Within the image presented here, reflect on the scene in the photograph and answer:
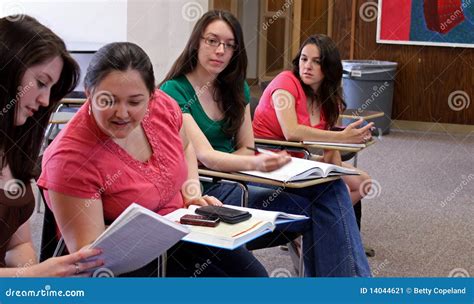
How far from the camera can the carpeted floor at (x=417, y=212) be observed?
3.51 metres

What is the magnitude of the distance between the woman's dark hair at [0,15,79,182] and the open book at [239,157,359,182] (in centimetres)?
94

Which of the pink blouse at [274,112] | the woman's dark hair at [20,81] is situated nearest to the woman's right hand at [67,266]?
the woman's dark hair at [20,81]

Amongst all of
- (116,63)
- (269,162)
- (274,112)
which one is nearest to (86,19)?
(274,112)

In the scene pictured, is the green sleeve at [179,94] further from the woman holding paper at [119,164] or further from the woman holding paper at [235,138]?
the woman holding paper at [119,164]

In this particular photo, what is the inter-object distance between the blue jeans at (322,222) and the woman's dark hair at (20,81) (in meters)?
1.04

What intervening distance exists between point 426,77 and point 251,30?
3.81m

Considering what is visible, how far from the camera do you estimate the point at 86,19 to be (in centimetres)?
582

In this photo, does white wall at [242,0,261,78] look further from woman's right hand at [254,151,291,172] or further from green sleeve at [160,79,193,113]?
woman's right hand at [254,151,291,172]

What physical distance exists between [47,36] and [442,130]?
628cm

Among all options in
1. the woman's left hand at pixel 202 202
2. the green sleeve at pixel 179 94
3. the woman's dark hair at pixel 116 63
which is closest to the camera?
the woman's dark hair at pixel 116 63

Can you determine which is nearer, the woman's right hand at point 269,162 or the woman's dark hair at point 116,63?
the woman's dark hair at point 116,63

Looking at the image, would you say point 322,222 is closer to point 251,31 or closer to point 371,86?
point 371,86

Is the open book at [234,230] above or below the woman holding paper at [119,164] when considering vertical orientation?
below

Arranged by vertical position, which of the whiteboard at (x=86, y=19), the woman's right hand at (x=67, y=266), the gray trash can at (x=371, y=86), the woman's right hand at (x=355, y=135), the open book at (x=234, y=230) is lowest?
the gray trash can at (x=371, y=86)
